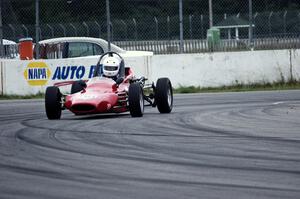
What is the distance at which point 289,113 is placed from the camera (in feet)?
51.9

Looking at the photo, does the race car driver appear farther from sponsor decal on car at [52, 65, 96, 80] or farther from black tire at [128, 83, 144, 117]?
sponsor decal on car at [52, 65, 96, 80]

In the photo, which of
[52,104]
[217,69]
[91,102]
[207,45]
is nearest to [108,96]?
[91,102]

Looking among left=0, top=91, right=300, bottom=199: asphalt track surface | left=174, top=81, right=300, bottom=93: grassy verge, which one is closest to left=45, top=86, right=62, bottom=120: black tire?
left=0, top=91, right=300, bottom=199: asphalt track surface

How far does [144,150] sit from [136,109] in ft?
17.1

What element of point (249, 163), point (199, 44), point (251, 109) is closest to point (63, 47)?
point (199, 44)

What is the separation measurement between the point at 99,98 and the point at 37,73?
9286mm

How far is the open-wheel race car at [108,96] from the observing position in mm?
15594

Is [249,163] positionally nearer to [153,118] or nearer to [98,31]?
[153,118]

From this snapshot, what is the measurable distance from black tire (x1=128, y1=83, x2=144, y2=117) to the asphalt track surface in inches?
8.4

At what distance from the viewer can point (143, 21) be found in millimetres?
26453

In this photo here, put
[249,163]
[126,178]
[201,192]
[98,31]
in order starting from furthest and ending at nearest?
1. [98,31]
2. [249,163]
3. [126,178]
4. [201,192]

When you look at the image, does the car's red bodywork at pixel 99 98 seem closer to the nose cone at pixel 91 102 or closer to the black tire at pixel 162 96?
the nose cone at pixel 91 102

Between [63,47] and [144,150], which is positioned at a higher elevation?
[63,47]

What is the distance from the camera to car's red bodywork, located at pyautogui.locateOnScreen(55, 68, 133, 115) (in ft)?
51.1
